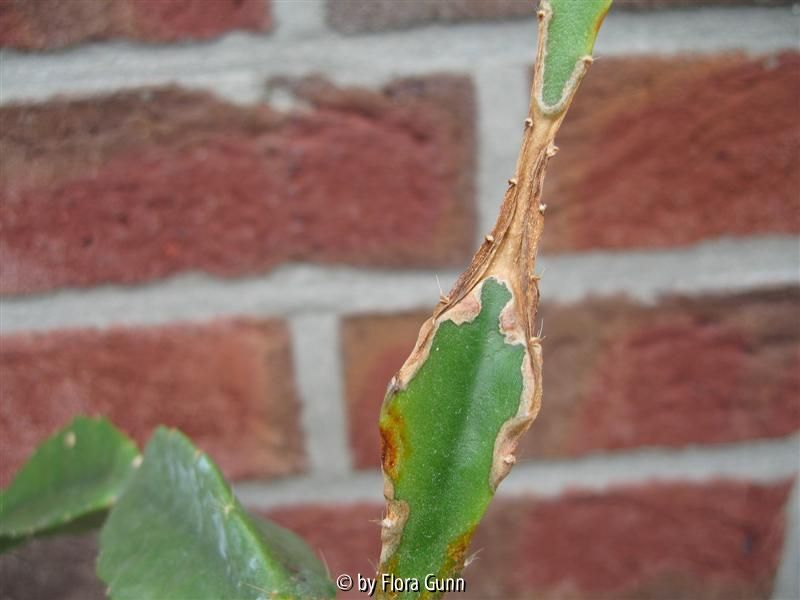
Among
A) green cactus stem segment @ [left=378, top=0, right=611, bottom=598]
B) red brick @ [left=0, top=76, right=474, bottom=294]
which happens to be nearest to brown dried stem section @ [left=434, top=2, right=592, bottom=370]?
green cactus stem segment @ [left=378, top=0, right=611, bottom=598]

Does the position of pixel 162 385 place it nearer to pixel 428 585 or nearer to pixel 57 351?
pixel 57 351

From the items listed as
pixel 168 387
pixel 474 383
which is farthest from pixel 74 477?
pixel 474 383

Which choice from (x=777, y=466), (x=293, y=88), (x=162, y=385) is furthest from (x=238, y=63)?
(x=777, y=466)

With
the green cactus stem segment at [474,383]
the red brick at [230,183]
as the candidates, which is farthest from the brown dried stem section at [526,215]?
the red brick at [230,183]

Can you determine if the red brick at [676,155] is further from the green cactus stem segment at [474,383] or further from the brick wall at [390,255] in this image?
the green cactus stem segment at [474,383]

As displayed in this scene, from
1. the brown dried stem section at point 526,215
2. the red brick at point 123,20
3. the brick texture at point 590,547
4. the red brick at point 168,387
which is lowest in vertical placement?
the brick texture at point 590,547
